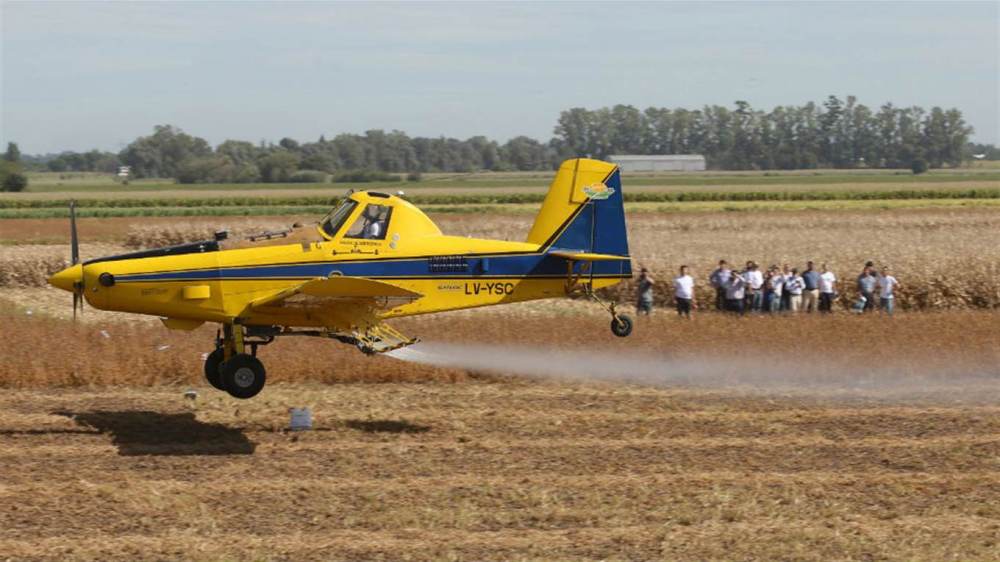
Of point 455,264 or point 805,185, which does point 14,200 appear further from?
point 455,264

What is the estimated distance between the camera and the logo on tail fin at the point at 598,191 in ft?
48.3

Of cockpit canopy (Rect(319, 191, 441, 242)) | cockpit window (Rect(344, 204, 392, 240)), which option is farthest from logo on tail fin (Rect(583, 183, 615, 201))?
cockpit window (Rect(344, 204, 392, 240))

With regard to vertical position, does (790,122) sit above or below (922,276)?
above

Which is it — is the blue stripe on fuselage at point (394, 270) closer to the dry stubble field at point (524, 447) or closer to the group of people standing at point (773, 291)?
the dry stubble field at point (524, 447)

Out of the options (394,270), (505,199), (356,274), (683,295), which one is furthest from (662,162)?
(356,274)

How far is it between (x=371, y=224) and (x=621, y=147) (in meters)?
73.0

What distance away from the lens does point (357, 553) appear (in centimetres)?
905

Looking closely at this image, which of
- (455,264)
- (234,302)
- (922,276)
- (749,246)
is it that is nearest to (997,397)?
(455,264)

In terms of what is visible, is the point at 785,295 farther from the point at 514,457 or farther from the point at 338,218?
the point at 514,457

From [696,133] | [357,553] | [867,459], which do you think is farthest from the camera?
[696,133]

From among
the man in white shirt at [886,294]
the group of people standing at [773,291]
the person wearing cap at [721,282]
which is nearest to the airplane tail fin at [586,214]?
the group of people standing at [773,291]

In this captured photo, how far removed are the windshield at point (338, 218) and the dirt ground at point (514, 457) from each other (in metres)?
2.28

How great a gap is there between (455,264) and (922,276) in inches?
758

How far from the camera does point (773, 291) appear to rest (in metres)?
25.4
